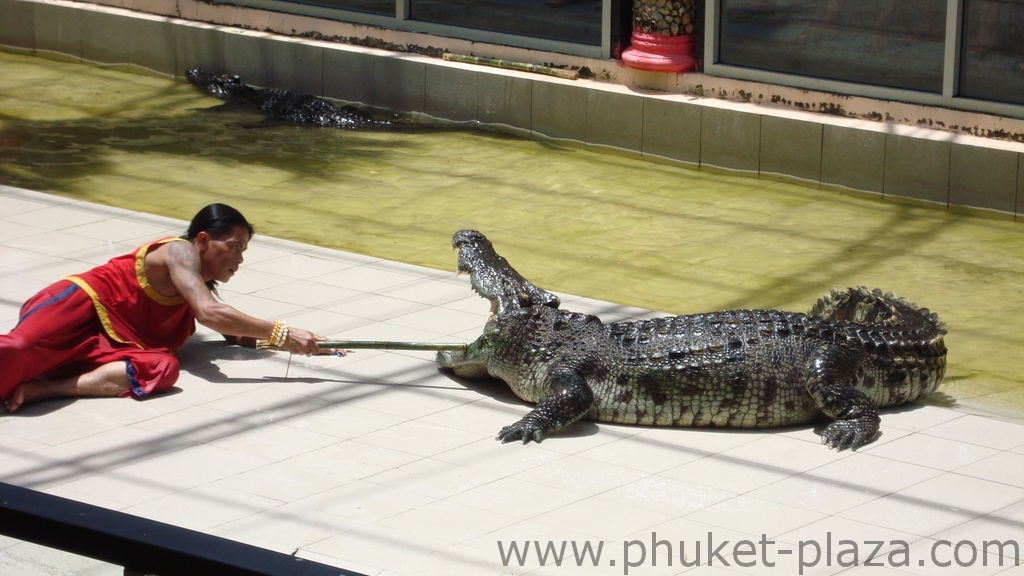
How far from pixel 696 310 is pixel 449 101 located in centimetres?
450

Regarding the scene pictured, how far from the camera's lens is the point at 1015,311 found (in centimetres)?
682

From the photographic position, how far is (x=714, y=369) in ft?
16.9

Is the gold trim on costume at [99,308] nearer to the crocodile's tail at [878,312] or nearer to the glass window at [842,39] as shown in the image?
the crocodile's tail at [878,312]

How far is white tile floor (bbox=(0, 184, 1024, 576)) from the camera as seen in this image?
13.7 feet

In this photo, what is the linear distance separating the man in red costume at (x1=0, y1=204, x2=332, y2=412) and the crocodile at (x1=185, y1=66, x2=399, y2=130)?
5333 mm

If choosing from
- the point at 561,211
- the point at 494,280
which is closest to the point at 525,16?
the point at 561,211

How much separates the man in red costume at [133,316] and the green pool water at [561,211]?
2.07 meters

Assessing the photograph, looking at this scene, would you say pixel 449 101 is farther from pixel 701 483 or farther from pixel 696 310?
pixel 701 483

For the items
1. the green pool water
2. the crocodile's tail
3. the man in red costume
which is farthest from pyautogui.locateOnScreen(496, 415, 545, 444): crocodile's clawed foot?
the green pool water

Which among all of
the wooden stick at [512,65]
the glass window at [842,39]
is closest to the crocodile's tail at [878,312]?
the glass window at [842,39]

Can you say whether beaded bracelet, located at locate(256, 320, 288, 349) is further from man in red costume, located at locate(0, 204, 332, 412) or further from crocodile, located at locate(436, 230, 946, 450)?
crocodile, located at locate(436, 230, 946, 450)

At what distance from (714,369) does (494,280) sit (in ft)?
3.41

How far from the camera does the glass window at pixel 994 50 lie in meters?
8.60

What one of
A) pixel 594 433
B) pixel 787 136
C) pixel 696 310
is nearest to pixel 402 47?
pixel 787 136
